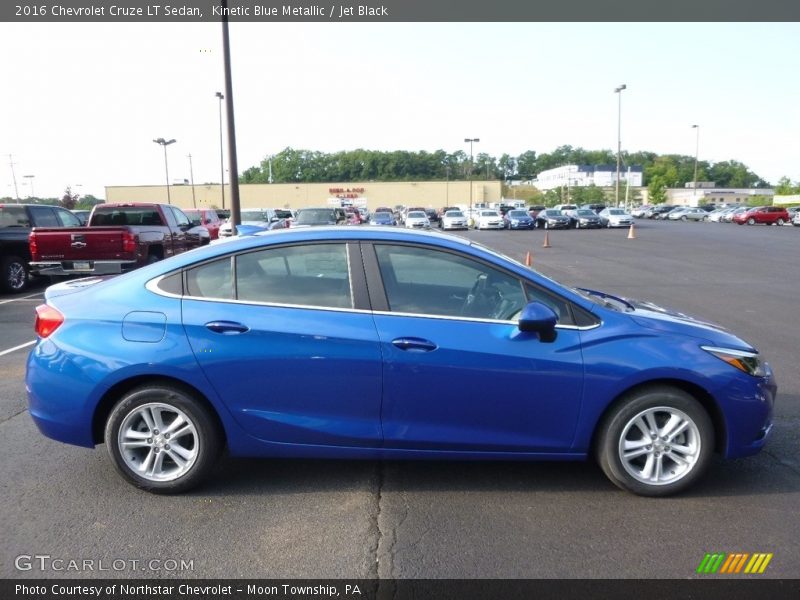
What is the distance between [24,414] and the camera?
5.46m

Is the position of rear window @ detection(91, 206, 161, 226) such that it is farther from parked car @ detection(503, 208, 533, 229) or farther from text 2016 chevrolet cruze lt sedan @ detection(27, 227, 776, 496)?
parked car @ detection(503, 208, 533, 229)

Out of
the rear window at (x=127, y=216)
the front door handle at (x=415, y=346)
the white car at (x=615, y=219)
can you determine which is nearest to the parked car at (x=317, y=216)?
the rear window at (x=127, y=216)

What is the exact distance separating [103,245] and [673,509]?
11.0 metres

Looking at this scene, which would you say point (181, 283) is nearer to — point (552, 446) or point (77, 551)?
point (77, 551)

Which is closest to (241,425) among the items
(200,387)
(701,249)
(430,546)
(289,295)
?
(200,387)

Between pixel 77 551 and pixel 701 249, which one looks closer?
pixel 77 551

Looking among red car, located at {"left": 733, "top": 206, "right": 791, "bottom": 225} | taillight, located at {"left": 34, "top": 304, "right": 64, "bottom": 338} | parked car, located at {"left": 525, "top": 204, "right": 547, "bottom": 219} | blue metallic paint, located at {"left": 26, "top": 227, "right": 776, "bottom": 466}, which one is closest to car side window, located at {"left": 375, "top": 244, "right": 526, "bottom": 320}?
blue metallic paint, located at {"left": 26, "top": 227, "right": 776, "bottom": 466}

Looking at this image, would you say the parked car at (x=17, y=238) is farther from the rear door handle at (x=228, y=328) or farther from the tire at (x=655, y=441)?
the tire at (x=655, y=441)

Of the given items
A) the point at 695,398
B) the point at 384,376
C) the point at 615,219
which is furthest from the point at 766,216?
the point at 384,376

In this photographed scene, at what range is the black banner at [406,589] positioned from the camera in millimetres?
2930

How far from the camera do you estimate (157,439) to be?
12.7 feet

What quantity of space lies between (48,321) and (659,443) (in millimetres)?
3784

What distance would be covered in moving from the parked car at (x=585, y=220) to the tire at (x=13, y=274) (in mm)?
37964

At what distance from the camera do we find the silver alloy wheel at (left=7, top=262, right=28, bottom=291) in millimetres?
13289
